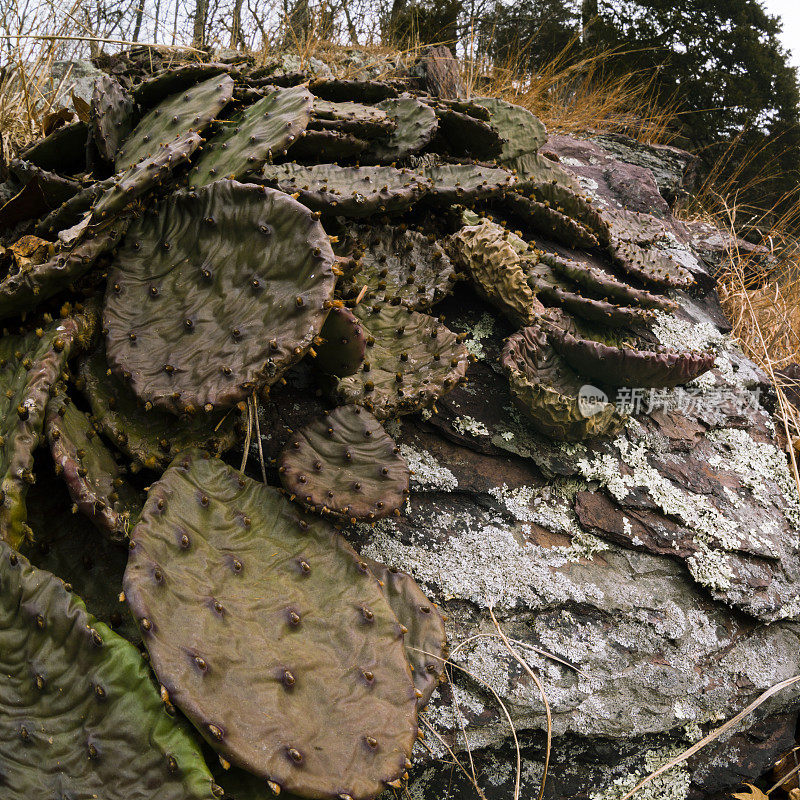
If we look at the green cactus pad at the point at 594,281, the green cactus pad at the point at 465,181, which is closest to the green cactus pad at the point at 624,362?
the green cactus pad at the point at 594,281

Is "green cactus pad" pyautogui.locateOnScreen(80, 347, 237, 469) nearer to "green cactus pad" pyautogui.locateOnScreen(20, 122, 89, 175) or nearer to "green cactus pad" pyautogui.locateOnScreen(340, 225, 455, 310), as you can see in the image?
"green cactus pad" pyautogui.locateOnScreen(340, 225, 455, 310)

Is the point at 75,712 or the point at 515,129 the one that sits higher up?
the point at 515,129

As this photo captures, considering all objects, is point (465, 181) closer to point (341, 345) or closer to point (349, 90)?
point (349, 90)

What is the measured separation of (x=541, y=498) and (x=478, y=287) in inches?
31.4

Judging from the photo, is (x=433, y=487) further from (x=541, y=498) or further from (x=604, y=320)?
(x=604, y=320)

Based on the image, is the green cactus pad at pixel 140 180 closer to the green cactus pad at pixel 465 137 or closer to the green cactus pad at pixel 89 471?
the green cactus pad at pixel 89 471

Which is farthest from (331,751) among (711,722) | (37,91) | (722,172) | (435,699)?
(722,172)

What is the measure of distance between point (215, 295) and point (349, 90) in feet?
4.48

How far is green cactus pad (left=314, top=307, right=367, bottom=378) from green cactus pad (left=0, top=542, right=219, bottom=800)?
0.82 m

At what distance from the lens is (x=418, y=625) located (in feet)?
4.99

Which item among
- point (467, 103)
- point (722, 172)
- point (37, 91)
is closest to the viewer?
point (467, 103)

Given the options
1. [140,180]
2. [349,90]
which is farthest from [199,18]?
[140,180]

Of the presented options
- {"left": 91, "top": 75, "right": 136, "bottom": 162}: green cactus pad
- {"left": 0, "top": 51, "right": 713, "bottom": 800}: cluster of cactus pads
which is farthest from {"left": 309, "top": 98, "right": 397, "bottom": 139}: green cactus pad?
{"left": 91, "top": 75, "right": 136, "bottom": 162}: green cactus pad

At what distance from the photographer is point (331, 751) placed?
113 centimetres
